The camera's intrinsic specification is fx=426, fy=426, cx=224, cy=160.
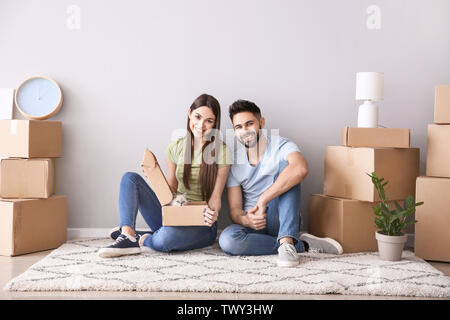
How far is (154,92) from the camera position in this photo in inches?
100

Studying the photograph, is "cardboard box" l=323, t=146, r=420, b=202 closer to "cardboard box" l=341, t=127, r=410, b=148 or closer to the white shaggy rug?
"cardboard box" l=341, t=127, r=410, b=148

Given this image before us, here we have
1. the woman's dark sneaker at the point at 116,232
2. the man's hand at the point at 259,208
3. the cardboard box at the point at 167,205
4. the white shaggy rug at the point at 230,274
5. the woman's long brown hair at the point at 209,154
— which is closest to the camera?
the white shaggy rug at the point at 230,274

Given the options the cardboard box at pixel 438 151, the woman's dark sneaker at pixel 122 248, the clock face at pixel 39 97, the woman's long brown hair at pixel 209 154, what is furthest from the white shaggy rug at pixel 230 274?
the clock face at pixel 39 97

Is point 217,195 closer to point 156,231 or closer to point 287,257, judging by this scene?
point 156,231

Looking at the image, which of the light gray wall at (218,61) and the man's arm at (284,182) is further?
the light gray wall at (218,61)

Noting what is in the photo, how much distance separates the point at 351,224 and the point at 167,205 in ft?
3.13

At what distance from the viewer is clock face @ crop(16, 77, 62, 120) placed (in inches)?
97.3

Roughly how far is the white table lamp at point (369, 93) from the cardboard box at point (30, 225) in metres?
1.73

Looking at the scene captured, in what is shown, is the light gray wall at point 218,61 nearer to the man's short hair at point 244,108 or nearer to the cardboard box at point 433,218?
the man's short hair at point 244,108

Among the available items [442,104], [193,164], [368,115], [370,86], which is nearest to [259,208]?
[193,164]

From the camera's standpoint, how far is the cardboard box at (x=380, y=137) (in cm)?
224

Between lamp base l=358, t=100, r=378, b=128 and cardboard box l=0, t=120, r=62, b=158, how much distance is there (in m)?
1.71
